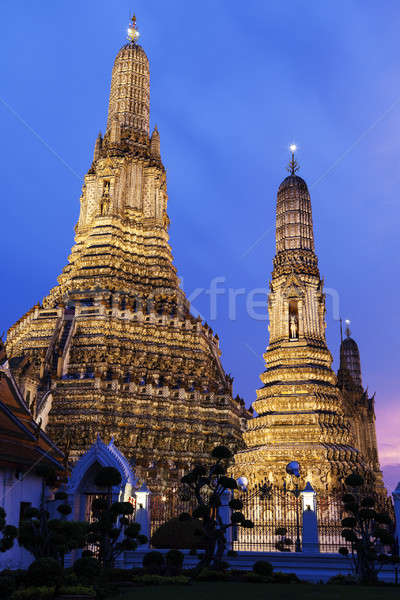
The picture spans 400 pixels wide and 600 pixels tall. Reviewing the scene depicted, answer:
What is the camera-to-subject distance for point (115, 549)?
17453 mm

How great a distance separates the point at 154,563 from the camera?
1906cm

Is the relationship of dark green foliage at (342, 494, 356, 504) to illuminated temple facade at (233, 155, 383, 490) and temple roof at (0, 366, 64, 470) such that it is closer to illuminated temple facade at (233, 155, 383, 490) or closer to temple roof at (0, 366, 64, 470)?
temple roof at (0, 366, 64, 470)

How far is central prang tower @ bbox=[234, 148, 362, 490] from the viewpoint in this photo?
31609 mm

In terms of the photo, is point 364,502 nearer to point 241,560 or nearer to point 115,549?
point 241,560

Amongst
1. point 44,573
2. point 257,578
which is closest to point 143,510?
point 257,578

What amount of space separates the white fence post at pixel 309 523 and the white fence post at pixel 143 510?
5433 mm

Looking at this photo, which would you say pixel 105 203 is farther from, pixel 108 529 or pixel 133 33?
pixel 108 529

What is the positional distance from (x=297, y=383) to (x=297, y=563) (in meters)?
14.1

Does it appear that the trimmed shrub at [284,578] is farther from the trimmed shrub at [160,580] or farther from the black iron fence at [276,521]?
the black iron fence at [276,521]

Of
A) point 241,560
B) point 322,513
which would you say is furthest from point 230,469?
point 241,560

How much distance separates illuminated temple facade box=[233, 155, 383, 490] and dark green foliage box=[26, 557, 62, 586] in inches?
737

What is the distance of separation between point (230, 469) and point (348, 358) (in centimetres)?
3469

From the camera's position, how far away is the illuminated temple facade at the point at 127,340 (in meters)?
38.5

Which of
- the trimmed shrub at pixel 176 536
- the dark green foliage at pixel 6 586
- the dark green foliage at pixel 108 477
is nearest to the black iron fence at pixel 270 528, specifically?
the trimmed shrub at pixel 176 536
